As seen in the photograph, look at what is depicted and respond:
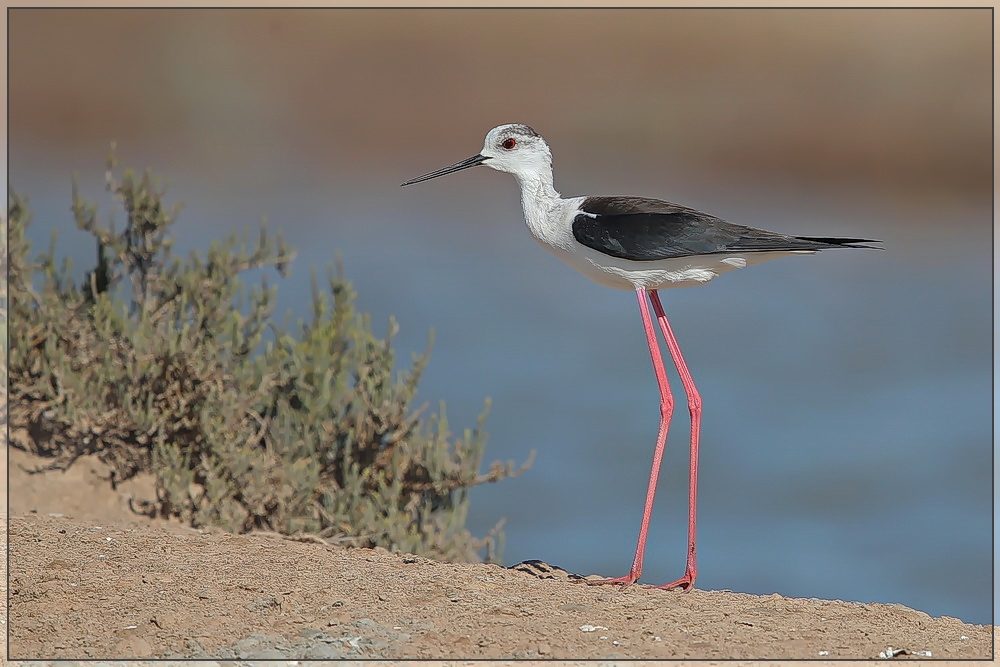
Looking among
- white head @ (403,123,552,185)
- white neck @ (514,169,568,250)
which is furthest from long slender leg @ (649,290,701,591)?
white head @ (403,123,552,185)

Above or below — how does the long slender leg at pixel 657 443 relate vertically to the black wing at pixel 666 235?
below

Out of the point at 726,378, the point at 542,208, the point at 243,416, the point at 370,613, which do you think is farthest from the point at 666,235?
the point at 726,378

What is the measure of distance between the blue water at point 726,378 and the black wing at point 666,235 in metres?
3.87

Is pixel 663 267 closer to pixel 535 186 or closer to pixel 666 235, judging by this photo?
pixel 666 235

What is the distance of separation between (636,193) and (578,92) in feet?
10.00

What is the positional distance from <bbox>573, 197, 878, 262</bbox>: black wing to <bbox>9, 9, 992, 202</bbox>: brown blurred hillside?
33.6ft

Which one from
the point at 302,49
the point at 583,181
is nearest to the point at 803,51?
the point at 583,181

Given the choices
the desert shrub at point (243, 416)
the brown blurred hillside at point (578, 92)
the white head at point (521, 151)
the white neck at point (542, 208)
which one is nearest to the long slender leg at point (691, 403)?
the white neck at point (542, 208)

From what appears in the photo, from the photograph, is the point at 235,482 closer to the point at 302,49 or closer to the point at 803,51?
the point at 302,49

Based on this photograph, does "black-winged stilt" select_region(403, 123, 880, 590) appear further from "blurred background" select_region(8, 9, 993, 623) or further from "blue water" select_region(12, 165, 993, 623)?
"blurred background" select_region(8, 9, 993, 623)

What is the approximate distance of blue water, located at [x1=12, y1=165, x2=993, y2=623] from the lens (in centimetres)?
888

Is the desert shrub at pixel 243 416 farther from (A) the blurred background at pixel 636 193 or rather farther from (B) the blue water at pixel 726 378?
(A) the blurred background at pixel 636 193

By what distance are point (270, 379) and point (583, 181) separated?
843cm

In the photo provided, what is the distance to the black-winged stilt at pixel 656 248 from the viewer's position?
173 inches
